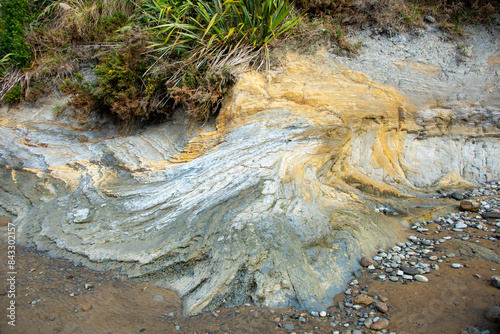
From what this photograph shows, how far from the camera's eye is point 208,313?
309 cm

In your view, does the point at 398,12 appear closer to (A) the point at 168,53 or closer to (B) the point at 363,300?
(A) the point at 168,53

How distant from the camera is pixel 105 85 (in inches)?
235

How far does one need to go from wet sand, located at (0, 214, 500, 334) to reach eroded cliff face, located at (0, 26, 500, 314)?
17 centimetres

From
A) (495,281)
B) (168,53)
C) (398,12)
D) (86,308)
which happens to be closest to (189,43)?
(168,53)

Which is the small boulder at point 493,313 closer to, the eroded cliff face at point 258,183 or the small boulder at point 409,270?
the small boulder at point 409,270

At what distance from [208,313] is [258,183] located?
1.64 meters

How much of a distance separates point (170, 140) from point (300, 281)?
11.7 ft

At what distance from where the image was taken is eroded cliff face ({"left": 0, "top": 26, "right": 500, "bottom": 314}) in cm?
349

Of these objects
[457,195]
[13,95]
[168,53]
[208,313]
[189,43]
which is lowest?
[208,313]

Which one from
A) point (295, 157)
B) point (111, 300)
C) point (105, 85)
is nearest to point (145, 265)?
point (111, 300)

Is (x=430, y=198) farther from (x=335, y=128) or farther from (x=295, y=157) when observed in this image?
(x=295, y=157)

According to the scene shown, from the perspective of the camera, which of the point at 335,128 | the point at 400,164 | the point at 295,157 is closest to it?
the point at 295,157

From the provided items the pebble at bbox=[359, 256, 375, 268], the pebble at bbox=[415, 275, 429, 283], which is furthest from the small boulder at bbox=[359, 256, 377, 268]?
the pebble at bbox=[415, 275, 429, 283]

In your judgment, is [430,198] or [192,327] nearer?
[192,327]
